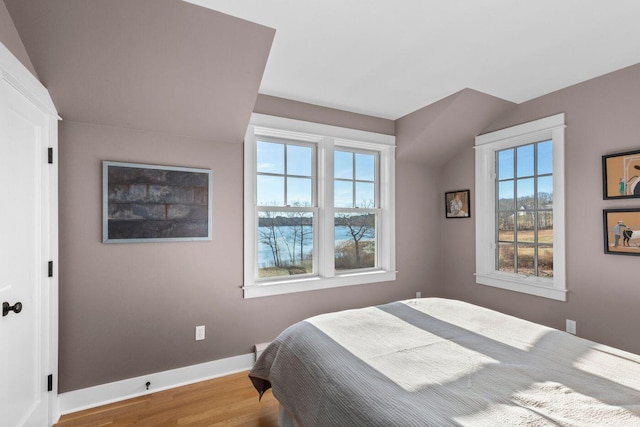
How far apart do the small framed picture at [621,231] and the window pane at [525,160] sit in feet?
2.57

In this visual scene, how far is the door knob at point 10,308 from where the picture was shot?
56.0 inches

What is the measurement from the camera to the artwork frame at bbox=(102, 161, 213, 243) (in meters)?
2.27

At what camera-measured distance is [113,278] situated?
7.51ft

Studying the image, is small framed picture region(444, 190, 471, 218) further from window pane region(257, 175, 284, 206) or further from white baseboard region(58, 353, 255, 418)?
white baseboard region(58, 353, 255, 418)

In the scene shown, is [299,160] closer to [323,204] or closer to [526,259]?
[323,204]

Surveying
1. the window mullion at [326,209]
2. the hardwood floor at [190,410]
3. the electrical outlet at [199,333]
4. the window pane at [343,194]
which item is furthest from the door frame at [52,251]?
the window pane at [343,194]

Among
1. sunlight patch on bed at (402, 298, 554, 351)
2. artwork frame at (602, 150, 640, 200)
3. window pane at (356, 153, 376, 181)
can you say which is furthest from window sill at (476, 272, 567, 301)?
window pane at (356, 153, 376, 181)

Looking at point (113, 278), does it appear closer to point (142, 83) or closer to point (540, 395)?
point (142, 83)

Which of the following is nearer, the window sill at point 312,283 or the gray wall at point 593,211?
the gray wall at point 593,211

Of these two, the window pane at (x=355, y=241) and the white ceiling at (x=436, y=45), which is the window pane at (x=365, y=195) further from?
the white ceiling at (x=436, y=45)

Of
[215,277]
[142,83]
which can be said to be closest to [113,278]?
[215,277]

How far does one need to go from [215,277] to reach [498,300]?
2899mm

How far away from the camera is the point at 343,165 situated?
337 cm

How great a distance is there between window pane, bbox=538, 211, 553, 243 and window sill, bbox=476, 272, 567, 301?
0.39 meters
